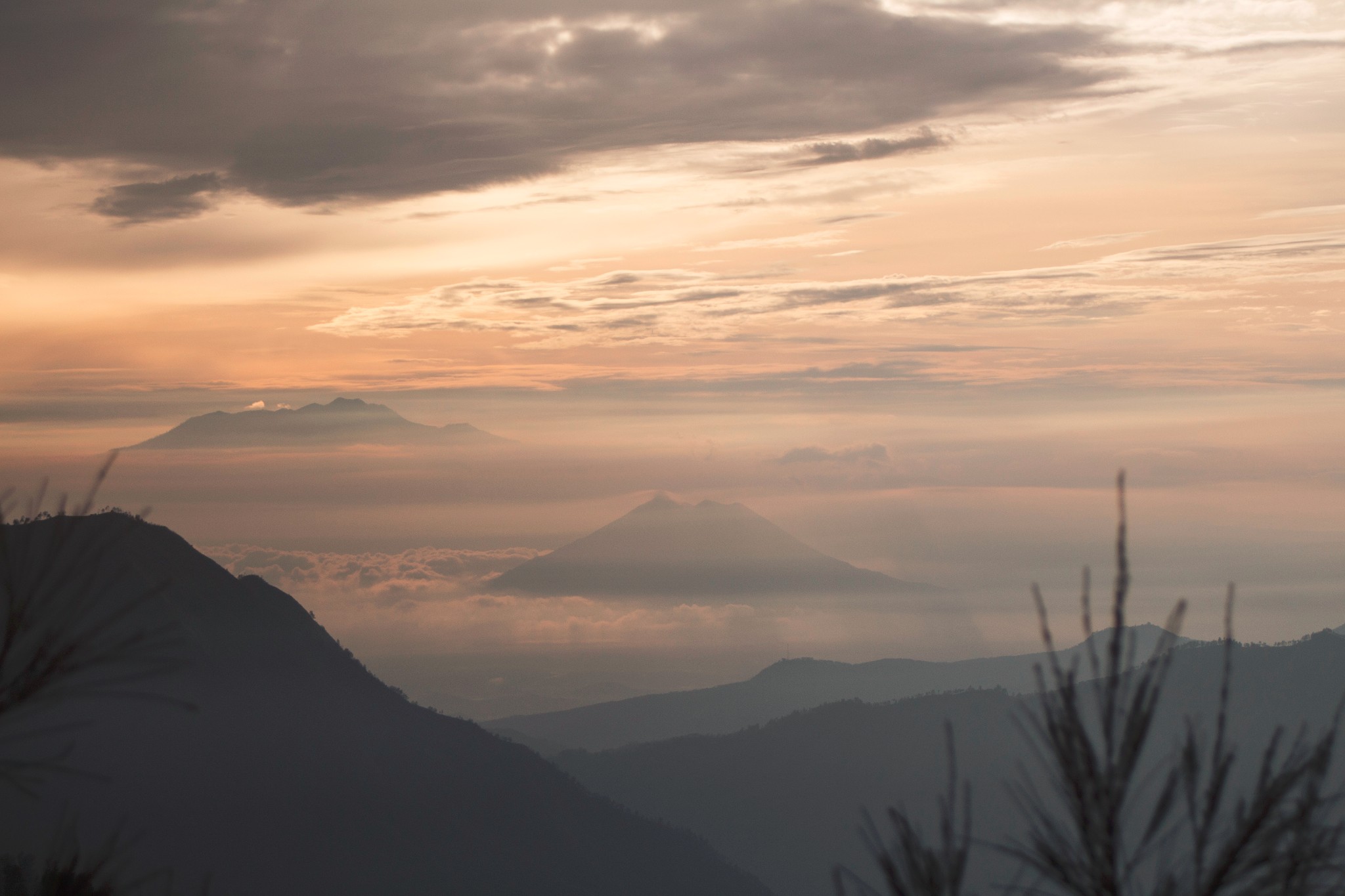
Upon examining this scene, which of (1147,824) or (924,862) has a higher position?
(1147,824)

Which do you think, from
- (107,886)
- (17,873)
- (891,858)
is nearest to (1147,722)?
(891,858)

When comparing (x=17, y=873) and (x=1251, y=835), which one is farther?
(x=17, y=873)

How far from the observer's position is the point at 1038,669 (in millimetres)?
12367

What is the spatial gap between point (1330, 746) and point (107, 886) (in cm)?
2492

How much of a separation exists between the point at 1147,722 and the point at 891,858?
155 inches

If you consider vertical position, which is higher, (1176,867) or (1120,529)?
(1120,529)

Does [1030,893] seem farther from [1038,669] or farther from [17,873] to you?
[17,873]

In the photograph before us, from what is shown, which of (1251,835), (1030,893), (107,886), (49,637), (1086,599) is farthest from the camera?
(107,886)

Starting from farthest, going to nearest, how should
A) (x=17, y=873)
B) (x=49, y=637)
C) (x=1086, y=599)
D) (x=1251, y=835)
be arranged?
(x=17, y=873)
(x=49, y=637)
(x=1251, y=835)
(x=1086, y=599)

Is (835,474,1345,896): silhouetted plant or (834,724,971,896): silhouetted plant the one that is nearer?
(835,474,1345,896): silhouetted plant

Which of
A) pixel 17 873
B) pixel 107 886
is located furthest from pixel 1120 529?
pixel 17 873

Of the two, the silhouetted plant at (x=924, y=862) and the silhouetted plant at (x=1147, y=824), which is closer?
the silhouetted plant at (x=1147, y=824)

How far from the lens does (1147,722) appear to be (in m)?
12.7

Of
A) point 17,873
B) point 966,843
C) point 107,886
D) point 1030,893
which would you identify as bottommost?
point 17,873
